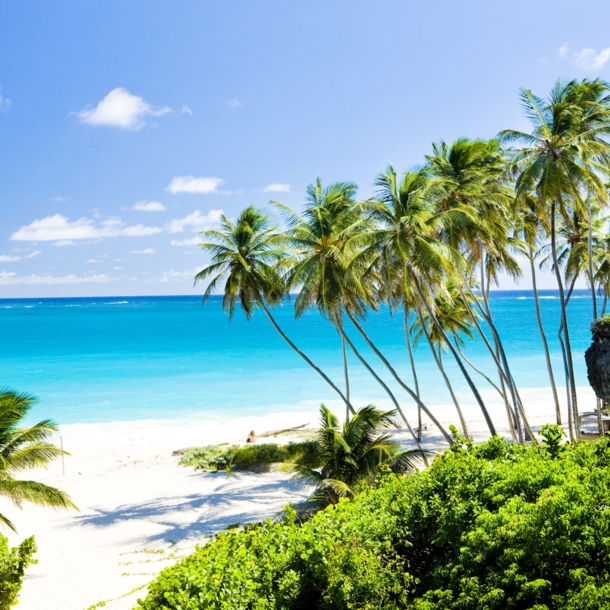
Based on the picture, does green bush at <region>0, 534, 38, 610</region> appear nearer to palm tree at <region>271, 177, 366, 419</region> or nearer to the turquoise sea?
palm tree at <region>271, 177, 366, 419</region>

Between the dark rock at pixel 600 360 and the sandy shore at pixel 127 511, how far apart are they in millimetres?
9142

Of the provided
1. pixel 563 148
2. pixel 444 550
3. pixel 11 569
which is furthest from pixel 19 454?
pixel 563 148

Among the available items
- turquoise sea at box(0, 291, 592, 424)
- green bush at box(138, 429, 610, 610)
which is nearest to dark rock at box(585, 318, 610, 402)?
green bush at box(138, 429, 610, 610)

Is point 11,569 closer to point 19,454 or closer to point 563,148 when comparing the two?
point 19,454

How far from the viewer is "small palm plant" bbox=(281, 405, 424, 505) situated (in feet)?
36.3

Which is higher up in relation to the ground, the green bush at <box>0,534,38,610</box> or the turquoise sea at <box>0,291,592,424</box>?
the turquoise sea at <box>0,291,592,424</box>

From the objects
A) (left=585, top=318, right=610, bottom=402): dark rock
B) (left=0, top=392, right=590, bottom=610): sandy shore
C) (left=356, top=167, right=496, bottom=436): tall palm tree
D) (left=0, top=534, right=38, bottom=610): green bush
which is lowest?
(left=0, top=392, right=590, bottom=610): sandy shore

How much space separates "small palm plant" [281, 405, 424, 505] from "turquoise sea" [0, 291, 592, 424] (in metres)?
19.4

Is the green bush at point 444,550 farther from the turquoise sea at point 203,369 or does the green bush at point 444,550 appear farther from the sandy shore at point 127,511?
the turquoise sea at point 203,369

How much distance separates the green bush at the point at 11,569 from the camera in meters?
8.38

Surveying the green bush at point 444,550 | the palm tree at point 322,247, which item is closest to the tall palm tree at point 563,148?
the palm tree at point 322,247

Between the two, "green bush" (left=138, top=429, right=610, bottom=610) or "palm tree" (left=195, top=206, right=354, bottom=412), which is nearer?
"green bush" (left=138, top=429, right=610, bottom=610)

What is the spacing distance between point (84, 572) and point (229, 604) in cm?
804

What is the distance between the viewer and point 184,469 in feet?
65.6
